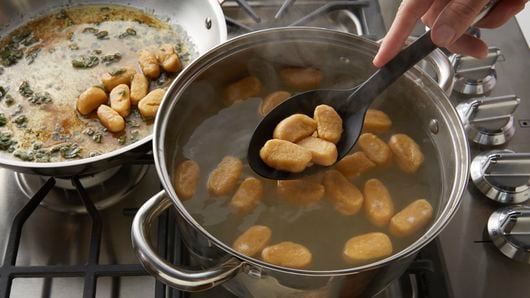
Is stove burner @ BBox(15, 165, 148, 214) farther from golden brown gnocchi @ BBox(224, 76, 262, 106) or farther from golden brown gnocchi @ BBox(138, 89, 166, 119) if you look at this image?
golden brown gnocchi @ BBox(224, 76, 262, 106)

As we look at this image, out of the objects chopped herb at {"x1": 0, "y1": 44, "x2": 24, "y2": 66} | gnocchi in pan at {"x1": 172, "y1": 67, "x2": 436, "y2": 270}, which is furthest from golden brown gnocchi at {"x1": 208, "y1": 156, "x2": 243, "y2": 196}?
chopped herb at {"x1": 0, "y1": 44, "x2": 24, "y2": 66}

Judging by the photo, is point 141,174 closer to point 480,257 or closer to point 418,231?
point 418,231

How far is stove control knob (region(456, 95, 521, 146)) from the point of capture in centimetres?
97

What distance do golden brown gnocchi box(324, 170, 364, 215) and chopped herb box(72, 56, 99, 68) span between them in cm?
64

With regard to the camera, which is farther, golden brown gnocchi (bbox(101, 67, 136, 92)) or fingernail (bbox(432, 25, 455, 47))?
golden brown gnocchi (bbox(101, 67, 136, 92))

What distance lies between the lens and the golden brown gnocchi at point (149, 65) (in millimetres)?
1146

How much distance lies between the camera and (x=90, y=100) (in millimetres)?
1078

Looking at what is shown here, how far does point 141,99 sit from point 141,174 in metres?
0.18

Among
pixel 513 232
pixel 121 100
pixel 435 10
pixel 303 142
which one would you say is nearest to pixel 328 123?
pixel 303 142

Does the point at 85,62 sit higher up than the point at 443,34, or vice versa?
the point at 85,62

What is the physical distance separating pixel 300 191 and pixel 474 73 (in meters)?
0.48

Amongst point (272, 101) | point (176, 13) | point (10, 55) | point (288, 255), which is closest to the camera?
point (288, 255)

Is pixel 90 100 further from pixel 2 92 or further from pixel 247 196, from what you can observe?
pixel 247 196

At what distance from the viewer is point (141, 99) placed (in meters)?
1.10
